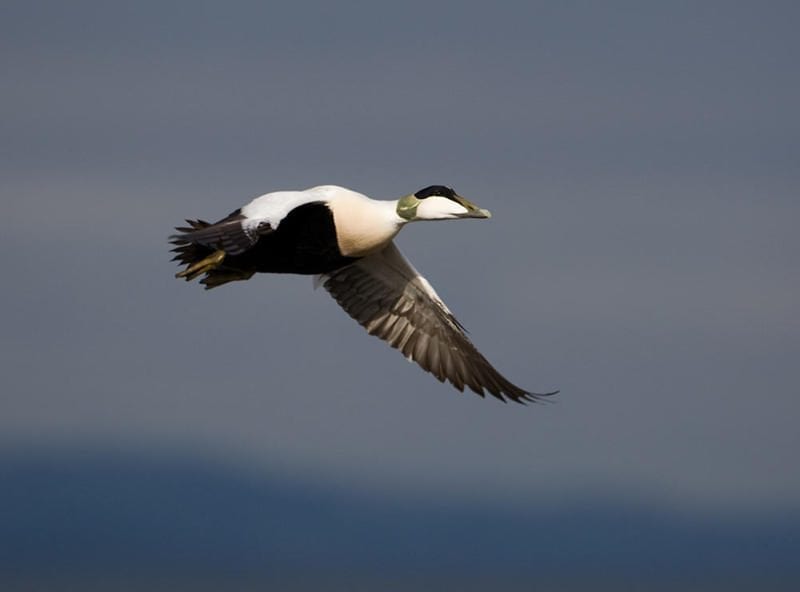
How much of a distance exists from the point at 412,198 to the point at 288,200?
132cm

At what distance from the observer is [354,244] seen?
16.2 meters

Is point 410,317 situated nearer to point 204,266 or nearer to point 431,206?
point 431,206

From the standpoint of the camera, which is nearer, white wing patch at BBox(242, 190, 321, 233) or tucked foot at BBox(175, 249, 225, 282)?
white wing patch at BBox(242, 190, 321, 233)

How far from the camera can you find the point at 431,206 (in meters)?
16.1

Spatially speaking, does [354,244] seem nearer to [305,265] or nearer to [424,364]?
[305,265]

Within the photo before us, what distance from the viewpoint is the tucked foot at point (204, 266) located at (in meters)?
15.3

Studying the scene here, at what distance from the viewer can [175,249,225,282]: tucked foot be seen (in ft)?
50.1

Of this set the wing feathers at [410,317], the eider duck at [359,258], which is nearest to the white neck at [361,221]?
the eider duck at [359,258]

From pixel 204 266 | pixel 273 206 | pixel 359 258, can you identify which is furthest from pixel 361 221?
pixel 204 266

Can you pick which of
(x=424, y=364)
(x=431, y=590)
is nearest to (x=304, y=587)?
(x=431, y=590)

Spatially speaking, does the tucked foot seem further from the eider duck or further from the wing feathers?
the wing feathers

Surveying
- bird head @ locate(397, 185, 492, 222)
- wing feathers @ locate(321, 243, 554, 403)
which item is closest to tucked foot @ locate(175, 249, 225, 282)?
bird head @ locate(397, 185, 492, 222)

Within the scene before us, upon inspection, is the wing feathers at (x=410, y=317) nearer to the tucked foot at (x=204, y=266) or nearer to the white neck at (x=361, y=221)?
the white neck at (x=361, y=221)

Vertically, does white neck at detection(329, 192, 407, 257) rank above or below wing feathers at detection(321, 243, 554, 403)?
above
